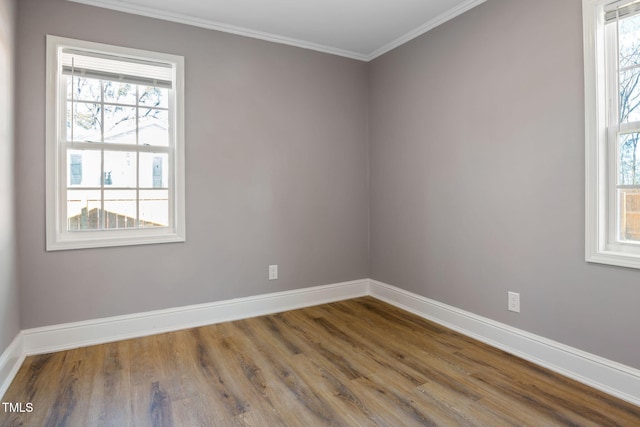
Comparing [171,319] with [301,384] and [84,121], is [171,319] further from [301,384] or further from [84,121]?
[84,121]

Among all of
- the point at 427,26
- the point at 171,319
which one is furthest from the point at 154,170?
the point at 427,26

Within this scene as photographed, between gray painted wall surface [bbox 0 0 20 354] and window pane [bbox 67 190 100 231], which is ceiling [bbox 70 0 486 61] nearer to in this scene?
gray painted wall surface [bbox 0 0 20 354]

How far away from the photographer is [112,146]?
9.16ft

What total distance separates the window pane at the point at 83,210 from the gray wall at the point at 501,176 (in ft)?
8.49

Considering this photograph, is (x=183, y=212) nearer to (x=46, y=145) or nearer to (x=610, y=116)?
(x=46, y=145)

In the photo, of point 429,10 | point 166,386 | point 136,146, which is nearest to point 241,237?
point 136,146

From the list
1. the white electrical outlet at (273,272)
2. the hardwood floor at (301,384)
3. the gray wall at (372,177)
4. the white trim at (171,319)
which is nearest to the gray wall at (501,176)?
the gray wall at (372,177)

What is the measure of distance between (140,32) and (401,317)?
3211mm

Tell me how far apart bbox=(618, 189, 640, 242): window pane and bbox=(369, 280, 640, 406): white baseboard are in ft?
2.37

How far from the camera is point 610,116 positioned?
2047 millimetres

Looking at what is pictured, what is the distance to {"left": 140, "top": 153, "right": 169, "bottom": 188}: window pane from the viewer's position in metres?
2.91

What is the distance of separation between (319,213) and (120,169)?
71.0 inches

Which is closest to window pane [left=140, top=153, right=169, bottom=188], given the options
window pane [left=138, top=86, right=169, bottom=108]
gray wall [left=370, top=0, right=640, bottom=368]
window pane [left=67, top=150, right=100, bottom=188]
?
window pane [left=67, top=150, right=100, bottom=188]

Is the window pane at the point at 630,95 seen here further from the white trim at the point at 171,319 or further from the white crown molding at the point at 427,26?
the white trim at the point at 171,319
